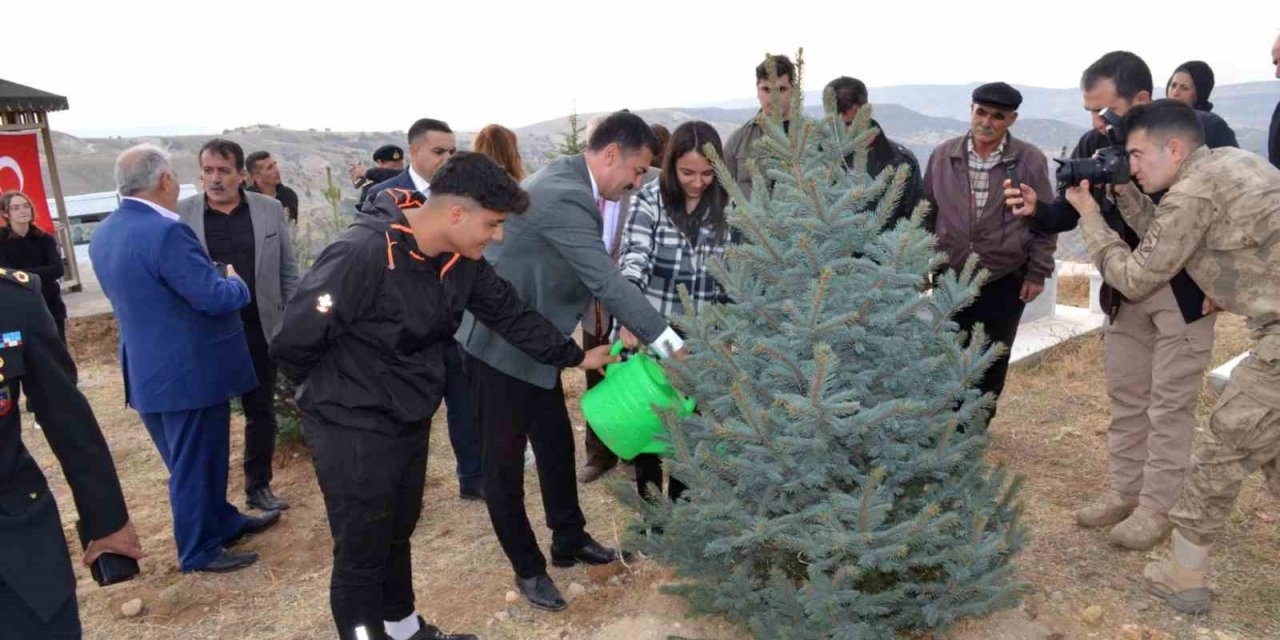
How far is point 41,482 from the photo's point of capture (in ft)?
7.79

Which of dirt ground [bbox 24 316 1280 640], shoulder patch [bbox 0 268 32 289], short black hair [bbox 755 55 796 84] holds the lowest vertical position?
dirt ground [bbox 24 316 1280 640]

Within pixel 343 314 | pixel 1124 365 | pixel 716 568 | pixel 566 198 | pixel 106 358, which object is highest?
pixel 566 198

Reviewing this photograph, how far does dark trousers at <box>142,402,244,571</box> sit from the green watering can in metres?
2.17

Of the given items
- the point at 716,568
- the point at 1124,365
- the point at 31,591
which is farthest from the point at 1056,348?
the point at 31,591

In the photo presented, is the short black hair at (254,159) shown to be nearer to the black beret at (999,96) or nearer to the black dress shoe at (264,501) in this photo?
the black dress shoe at (264,501)

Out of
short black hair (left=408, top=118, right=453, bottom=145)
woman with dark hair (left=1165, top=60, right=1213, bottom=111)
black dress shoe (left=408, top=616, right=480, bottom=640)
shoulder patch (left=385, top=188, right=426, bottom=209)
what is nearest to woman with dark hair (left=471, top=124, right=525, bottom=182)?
short black hair (left=408, top=118, right=453, bottom=145)

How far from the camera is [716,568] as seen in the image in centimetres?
308

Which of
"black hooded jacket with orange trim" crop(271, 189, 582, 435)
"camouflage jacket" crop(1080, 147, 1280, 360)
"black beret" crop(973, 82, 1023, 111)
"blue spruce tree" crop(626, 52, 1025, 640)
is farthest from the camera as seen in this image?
"black beret" crop(973, 82, 1023, 111)

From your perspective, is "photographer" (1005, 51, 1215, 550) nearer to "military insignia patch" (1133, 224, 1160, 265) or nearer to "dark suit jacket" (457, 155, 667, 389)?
"military insignia patch" (1133, 224, 1160, 265)

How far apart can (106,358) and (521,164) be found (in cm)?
659

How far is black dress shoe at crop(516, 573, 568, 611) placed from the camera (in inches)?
149

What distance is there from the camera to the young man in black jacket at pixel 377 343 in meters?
2.76

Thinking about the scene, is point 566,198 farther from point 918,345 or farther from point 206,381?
point 206,381

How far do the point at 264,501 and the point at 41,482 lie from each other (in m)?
2.80
